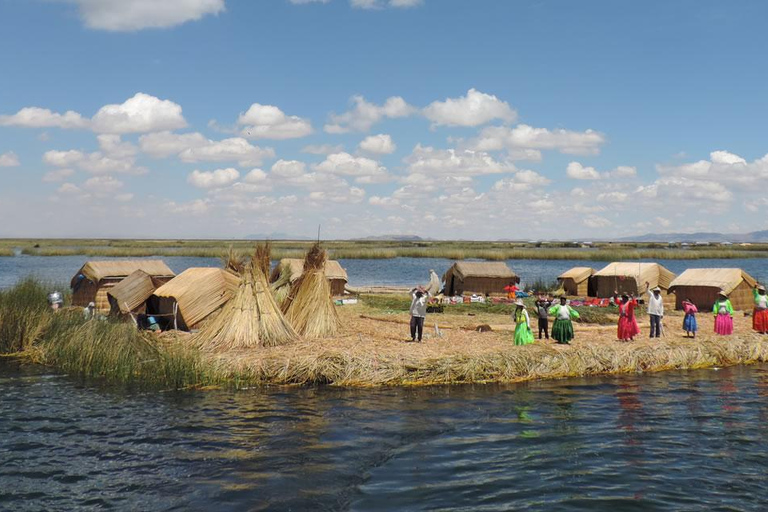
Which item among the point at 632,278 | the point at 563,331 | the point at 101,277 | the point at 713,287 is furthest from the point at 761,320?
the point at 101,277

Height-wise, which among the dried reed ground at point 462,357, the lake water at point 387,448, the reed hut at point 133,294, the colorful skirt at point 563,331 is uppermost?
the reed hut at point 133,294

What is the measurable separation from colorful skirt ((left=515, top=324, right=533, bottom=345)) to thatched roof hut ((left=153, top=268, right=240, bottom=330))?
27.1 feet

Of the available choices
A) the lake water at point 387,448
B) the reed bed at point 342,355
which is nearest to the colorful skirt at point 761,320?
the reed bed at point 342,355

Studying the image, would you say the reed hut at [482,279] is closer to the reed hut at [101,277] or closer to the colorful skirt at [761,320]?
the colorful skirt at [761,320]

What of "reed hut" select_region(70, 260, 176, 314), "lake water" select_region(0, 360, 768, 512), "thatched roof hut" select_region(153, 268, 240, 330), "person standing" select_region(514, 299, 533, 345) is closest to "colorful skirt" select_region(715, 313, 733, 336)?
"lake water" select_region(0, 360, 768, 512)

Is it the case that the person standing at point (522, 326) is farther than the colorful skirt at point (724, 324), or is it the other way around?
the colorful skirt at point (724, 324)

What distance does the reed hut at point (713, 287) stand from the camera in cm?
2673

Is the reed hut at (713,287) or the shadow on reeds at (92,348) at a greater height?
the reed hut at (713,287)

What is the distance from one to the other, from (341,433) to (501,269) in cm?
2392

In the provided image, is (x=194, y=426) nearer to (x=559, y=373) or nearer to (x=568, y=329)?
(x=559, y=373)

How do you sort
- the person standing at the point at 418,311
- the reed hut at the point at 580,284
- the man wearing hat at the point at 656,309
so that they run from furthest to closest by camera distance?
the reed hut at the point at 580,284
the man wearing hat at the point at 656,309
the person standing at the point at 418,311

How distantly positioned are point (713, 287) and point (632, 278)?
4.69 metres

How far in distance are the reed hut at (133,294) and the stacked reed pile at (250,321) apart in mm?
A: 4638

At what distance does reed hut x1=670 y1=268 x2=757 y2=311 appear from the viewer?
2673 centimetres
